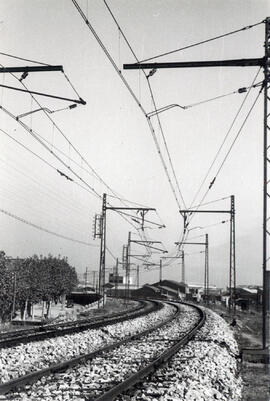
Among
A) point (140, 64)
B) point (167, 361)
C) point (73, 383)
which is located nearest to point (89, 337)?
point (167, 361)

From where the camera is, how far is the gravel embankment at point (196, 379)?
8.34 metres

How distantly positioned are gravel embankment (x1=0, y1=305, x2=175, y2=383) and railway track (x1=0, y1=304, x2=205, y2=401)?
32.8 inches

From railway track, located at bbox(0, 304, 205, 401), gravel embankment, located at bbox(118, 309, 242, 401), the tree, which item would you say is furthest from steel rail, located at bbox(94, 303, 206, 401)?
the tree

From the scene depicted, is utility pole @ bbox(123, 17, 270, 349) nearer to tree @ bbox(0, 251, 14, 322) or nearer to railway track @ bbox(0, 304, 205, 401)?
railway track @ bbox(0, 304, 205, 401)

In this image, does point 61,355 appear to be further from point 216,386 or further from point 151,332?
point 151,332

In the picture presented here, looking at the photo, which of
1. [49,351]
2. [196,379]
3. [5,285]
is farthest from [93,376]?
[5,285]

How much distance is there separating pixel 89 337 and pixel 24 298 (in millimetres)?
43972

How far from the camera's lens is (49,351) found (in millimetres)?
13227

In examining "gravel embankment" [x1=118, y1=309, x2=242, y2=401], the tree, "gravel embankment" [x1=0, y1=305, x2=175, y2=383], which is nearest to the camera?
"gravel embankment" [x1=118, y1=309, x2=242, y2=401]

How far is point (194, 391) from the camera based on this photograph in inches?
335

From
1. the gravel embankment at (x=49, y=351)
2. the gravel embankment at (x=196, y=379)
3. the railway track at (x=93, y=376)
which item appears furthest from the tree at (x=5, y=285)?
the gravel embankment at (x=196, y=379)

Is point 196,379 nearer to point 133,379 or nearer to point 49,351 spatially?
point 133,379

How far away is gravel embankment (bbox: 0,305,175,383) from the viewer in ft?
35.1

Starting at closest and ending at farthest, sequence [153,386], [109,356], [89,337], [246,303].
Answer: [153,386], [109,356], [89,337], [246,303]
